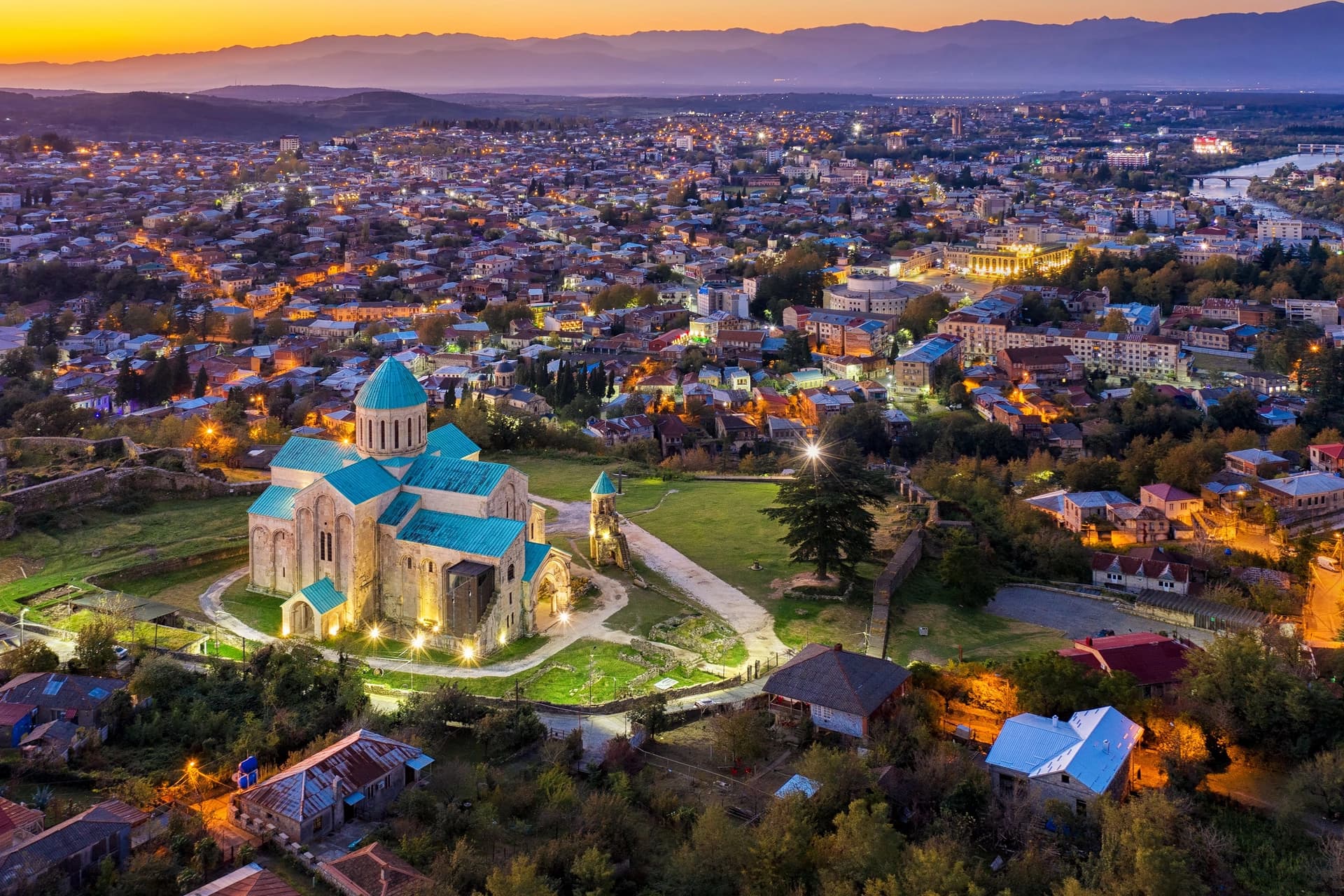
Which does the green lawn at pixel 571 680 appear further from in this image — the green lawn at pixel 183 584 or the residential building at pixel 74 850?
the residential building at pixel 74 850

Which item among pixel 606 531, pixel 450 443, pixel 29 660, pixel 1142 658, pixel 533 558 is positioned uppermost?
pixel 450 443

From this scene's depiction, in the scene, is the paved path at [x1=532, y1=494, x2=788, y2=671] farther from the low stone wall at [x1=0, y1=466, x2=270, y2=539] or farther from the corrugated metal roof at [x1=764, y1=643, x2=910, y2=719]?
the low stone wall at [x1=0, y1=466, x2=270, y2=539]

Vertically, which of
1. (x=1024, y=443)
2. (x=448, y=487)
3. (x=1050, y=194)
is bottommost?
(x=1024, y=443)

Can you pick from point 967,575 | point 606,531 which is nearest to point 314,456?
point 606,531

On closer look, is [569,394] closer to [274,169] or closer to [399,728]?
[399,728]

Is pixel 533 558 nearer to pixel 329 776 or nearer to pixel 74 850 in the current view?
pixel 329 776

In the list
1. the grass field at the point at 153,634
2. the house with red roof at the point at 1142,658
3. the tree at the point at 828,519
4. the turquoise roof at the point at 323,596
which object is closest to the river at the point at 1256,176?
the tree at the point at 828,519

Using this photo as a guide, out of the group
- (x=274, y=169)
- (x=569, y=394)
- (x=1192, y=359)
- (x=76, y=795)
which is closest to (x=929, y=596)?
(x=76, y=795)
